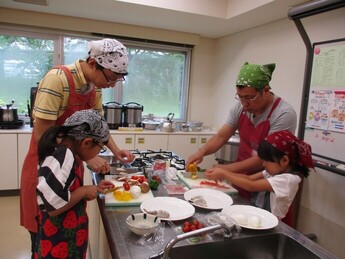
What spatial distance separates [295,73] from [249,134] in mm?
1481

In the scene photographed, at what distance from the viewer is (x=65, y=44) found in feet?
11.6

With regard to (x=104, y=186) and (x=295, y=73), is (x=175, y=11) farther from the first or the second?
(x=104, y=186)

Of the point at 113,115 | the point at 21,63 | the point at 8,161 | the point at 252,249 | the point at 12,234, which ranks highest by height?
the point at 21,63

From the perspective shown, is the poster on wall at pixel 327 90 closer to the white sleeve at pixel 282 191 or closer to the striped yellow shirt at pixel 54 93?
the white sleeve at pixel 282 191

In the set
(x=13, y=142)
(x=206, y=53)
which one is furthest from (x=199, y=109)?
(x=13, y=142)

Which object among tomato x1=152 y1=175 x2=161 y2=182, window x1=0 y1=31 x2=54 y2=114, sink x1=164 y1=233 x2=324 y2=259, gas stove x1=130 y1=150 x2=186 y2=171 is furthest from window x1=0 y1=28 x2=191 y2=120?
sink x1=164 y1=233 x2=324 y2=259

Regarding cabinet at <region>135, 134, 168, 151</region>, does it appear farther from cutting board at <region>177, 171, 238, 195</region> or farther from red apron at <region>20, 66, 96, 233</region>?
red apron at <region>20, 66, 96, 233</region>

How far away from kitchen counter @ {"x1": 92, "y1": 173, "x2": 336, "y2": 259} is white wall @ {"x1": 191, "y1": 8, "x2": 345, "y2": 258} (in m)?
1.49

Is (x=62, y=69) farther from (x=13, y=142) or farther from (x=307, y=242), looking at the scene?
(x=13, y=142)

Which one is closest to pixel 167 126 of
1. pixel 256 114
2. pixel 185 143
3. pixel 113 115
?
pixel 185 143

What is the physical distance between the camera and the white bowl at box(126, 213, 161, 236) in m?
0.95

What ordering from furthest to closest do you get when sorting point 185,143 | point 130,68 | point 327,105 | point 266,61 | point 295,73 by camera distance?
1. point 130,68
2. point 185,143
3. point 266,61
4. point 295,73
5. point 327,105

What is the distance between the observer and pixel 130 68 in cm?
384

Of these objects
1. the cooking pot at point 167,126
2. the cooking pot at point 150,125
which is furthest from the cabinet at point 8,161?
the cooking pot at point 167,126
